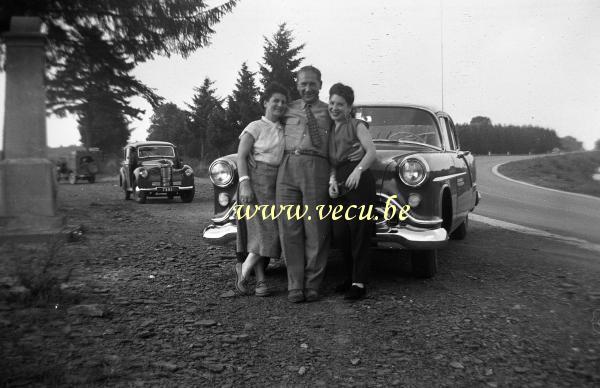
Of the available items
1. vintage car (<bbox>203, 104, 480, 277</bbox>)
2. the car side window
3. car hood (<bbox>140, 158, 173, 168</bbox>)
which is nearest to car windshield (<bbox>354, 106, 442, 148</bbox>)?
vintage car (<bbox>203, 104, 480, 277</bbox>)

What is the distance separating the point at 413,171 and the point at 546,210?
7.91 m

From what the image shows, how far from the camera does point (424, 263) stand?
4.38m

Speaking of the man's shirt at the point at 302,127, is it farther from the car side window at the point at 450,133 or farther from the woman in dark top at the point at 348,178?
the car side window at the point at 450,133

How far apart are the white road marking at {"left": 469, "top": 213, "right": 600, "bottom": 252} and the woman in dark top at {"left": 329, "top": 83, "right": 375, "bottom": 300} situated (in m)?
3.75

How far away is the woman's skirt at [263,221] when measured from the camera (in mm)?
3877

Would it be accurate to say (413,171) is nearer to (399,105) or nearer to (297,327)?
(399,105)

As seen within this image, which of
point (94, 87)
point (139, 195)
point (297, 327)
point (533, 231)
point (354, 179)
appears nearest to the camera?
point (297, 327)

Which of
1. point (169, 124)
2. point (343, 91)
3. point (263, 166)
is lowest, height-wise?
point (263, 166)

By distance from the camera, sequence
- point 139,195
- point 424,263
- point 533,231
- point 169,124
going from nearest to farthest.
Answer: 1. point 424,263
2. point 533,231
3. point 169,124
4. point 139,195

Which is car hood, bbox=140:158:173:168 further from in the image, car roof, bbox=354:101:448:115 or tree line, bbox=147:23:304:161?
car roof, bbox=354:101:448:115

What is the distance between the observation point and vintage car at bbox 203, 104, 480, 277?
4039mm

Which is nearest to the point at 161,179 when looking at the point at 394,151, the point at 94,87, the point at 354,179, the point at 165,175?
the point at 165,175

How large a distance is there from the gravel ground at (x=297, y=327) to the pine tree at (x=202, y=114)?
4.64m

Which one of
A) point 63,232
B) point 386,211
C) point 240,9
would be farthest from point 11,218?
point 386,211
